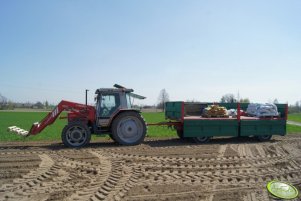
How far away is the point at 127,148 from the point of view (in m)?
10.9

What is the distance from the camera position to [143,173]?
734cm

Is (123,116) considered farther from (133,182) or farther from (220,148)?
(133,182)

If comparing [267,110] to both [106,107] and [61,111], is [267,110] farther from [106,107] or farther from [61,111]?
[61,111]

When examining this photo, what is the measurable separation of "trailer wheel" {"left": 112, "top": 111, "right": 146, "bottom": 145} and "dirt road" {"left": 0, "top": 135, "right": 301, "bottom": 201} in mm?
919

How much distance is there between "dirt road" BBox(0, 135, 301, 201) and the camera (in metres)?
5.83

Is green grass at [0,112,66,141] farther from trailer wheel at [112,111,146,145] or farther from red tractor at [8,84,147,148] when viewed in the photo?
trailer wheel at [112,111,146,145]

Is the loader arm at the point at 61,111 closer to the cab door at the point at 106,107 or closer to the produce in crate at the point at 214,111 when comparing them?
the cab door at the point at 106,107

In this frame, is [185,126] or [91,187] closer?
[91,187]

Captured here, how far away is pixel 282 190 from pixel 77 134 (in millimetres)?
7501

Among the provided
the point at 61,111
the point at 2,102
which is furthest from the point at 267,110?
the point at 2,102

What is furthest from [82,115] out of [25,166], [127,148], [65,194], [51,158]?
[65,194]

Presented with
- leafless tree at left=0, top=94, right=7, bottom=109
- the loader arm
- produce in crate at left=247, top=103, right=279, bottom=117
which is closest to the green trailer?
produce in crate at left=247, top=103, right=279, bottom=117

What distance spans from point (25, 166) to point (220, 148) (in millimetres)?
6973

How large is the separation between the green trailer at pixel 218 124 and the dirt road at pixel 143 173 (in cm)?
183
